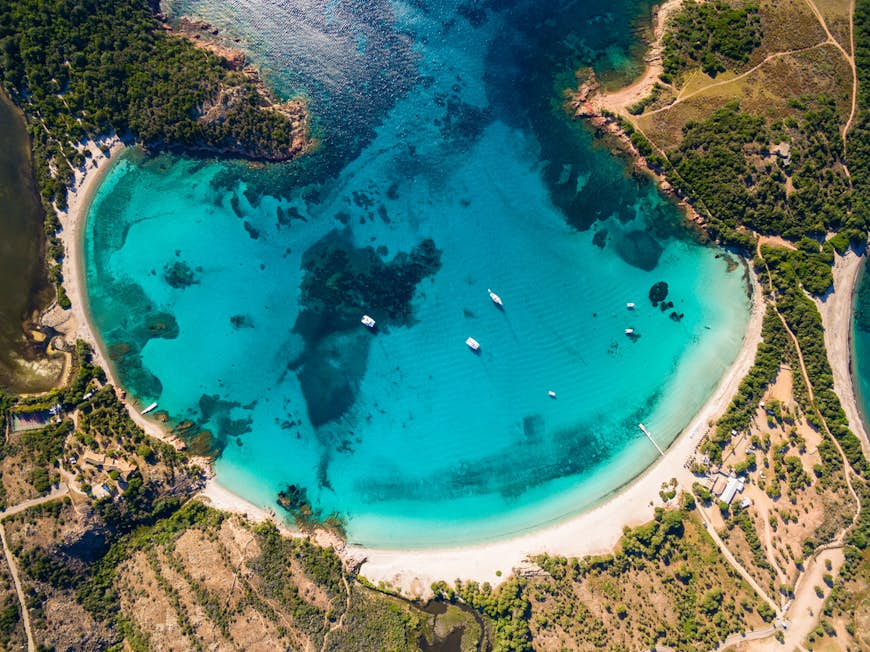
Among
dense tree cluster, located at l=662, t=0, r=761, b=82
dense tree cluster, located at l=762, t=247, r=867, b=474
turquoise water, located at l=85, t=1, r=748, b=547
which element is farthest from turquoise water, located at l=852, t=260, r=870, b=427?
dense tree cluster, located at l=662, t=0, r=761, b=82

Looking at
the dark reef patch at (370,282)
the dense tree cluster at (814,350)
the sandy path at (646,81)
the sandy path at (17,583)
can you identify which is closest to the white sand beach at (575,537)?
the dense tree cluster at (814,350)

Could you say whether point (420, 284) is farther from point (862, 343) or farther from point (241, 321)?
point (862, 343)

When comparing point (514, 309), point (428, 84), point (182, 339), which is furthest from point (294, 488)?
point (428, 84)

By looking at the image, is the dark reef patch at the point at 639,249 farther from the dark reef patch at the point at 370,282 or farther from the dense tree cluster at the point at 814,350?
the dark reef patch at the point at 370,282

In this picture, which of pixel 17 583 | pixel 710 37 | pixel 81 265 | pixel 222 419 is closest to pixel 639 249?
pixel 710 37

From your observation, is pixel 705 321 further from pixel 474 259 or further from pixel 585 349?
pixel 474 259

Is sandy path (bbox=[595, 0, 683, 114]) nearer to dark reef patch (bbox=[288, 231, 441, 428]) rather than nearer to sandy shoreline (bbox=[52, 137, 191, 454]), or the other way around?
dark reef patch (bbox=[288, 231, 441, 428])
